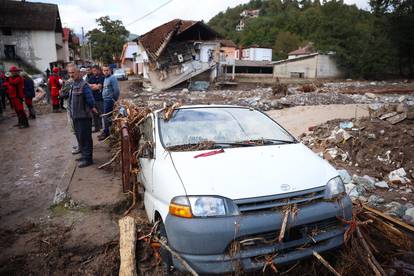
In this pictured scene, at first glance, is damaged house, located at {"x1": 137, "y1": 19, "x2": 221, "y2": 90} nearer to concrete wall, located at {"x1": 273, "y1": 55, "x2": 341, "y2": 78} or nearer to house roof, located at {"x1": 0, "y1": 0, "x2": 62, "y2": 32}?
concrete wall, located at {"x1": 273, "y1": 55, "x2": 341, "y2": 78}

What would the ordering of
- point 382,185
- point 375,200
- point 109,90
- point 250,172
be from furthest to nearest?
point 109,90 < point 382,185 < point 375,200 < point 250,172

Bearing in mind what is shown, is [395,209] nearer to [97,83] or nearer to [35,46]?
[97,83]

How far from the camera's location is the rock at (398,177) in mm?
5861

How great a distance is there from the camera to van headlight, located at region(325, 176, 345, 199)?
112 inches

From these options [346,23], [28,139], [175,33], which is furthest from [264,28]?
[28,139]

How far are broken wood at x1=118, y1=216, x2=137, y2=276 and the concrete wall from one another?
3837 centimetres

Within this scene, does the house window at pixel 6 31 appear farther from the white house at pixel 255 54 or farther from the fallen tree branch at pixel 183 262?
the fallen tree branch at pixel 183 262

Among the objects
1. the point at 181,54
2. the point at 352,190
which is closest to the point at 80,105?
the point at 352,190

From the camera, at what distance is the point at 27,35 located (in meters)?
39.1

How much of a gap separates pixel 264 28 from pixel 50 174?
81.6 m

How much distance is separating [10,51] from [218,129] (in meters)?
44.0

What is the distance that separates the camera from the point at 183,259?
2479 mm

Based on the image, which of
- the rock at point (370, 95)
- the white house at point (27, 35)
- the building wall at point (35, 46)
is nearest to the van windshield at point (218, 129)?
the rock at point (370, 95)

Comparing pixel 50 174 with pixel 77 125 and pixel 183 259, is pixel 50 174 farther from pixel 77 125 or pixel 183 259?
→ pixel 183 259
